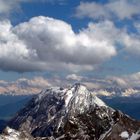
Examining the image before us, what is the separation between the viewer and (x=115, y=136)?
108188mm

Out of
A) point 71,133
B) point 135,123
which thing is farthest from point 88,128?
point 135,123

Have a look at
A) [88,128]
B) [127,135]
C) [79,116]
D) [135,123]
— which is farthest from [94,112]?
[127,135]

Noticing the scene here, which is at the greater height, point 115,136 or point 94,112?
point 94,112

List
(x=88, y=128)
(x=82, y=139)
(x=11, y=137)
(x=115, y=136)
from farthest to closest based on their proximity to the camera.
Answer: (x=11, y=137)
(x=88, y=128)
(x=82, y=139)
(x=115, y=136)

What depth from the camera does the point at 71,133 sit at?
138 meters

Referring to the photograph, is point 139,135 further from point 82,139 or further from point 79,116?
point 79,116

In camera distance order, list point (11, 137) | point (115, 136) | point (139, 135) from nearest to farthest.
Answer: point (139, 135)
point (115, 136)
point (11, 137)

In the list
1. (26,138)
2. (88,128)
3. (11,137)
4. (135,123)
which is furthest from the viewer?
(26,138)

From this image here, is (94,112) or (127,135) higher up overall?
(94,112)

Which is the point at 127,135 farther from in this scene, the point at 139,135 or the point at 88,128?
the point at 88,128

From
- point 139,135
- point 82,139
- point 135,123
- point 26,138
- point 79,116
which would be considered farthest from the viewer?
Answer: point 26,138

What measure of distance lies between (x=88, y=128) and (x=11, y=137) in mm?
37160

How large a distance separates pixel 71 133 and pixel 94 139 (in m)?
7.80

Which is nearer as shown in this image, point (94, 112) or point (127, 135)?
point (127, 135)
